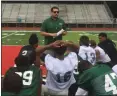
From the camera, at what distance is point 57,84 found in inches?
211

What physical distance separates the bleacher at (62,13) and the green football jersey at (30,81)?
2837cm

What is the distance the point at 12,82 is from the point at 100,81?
116cm

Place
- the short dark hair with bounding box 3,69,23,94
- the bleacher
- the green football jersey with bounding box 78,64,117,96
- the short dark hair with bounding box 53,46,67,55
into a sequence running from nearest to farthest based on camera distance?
the green football jersey with bounding box 78,64,117,96
the short dark hair with bounding box 3,69,23,94
the short dark hair with bounding box 53,46,67,55
the bleacher

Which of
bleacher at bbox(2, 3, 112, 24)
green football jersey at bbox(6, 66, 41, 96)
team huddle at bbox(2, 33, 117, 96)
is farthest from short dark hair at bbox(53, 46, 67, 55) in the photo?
bleacher at bbox(2, 3, 112, 24)

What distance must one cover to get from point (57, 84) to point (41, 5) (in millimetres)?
34631

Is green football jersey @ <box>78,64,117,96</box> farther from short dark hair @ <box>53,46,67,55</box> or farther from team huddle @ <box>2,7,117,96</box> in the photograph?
short dark hair @ <box>53,46,67,55</box>

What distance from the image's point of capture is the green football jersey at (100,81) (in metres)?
4.51

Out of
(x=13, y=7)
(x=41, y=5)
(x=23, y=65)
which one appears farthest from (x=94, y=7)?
(x=23, y=65)

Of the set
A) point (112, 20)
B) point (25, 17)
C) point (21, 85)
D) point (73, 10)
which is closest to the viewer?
point (21, 85)

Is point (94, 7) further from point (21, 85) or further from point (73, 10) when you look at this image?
point (21, 85)

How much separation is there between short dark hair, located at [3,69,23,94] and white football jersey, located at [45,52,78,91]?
594 mm

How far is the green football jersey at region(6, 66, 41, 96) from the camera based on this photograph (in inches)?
192

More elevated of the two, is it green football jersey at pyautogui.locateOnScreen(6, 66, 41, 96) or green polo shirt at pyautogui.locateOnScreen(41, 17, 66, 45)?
green polo shirt at pyautogui.locateOnScreen(41, 17, 66, 45)

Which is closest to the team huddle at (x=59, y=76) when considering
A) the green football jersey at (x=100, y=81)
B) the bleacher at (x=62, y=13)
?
the green football jersey at (x=100, y=81)
